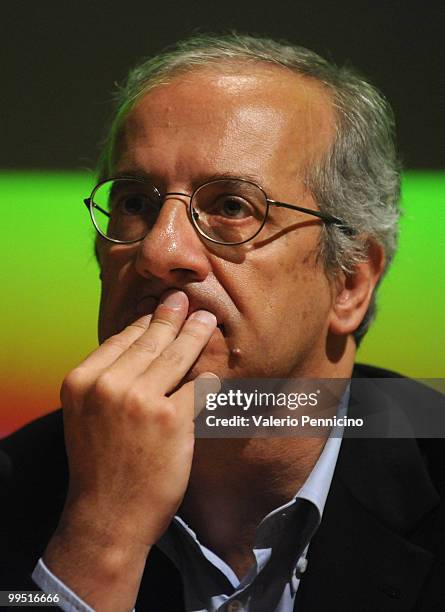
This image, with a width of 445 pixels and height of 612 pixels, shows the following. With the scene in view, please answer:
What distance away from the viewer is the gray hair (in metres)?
1.82

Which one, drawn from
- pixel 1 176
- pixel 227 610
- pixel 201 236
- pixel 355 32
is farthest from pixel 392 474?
pixel 1 176

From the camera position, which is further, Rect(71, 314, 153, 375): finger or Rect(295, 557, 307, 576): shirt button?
Rect(295, 557, 307, 576): shirt button

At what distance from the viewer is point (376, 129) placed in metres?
1.98

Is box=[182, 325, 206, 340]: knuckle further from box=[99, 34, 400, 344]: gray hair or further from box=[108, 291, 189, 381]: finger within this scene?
box=[99, 34, 400, 344]: gray hair

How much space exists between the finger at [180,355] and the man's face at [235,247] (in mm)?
36

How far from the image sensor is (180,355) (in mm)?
1515

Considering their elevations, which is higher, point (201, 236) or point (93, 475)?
point (201, 236)

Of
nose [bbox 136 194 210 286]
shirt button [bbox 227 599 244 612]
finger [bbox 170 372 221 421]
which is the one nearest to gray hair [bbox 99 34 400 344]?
nose [bbox 136 194 210 286]

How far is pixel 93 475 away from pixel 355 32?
1.32 metres

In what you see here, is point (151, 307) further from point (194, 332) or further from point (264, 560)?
point (264, 560)

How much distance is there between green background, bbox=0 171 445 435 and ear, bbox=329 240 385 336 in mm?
182

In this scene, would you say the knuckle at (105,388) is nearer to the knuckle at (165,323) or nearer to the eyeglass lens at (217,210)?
the knuckle at (165,323)

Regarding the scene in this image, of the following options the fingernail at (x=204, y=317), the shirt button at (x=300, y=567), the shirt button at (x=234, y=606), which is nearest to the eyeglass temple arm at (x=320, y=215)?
the fingernail at (x=204, y=317)

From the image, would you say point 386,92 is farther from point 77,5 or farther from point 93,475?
point 93,475
